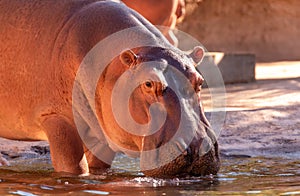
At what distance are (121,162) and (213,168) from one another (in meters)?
1.37

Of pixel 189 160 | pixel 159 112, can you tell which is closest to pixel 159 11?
pixel 159 112

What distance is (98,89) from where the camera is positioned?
4473mm

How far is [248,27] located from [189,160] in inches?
381

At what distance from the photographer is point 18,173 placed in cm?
488

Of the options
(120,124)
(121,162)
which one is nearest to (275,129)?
(121,162)

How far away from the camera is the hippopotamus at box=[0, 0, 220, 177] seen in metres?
4.02

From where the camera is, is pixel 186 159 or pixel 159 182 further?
pixel 159 182

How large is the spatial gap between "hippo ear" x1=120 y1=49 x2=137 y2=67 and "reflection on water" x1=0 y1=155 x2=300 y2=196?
1.89 feet

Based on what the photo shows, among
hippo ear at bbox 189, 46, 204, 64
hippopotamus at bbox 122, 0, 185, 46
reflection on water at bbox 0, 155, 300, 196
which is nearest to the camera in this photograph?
reflection on water at bbox 0, 155, 300, 196

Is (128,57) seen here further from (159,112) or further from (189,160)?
(189,160)

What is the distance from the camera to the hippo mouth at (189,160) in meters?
3.94

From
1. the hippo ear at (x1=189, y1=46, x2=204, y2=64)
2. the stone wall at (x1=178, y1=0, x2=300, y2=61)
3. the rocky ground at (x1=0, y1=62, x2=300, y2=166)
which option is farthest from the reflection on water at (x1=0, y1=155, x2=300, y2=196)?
the stone wall at (x1=178, y1=0, x2=300, y2=61)

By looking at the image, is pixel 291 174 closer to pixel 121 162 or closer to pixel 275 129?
pixel 121 162

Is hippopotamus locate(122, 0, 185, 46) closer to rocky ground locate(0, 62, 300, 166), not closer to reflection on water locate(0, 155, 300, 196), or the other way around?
rocky ground locate(0, 62, 300, 166)
